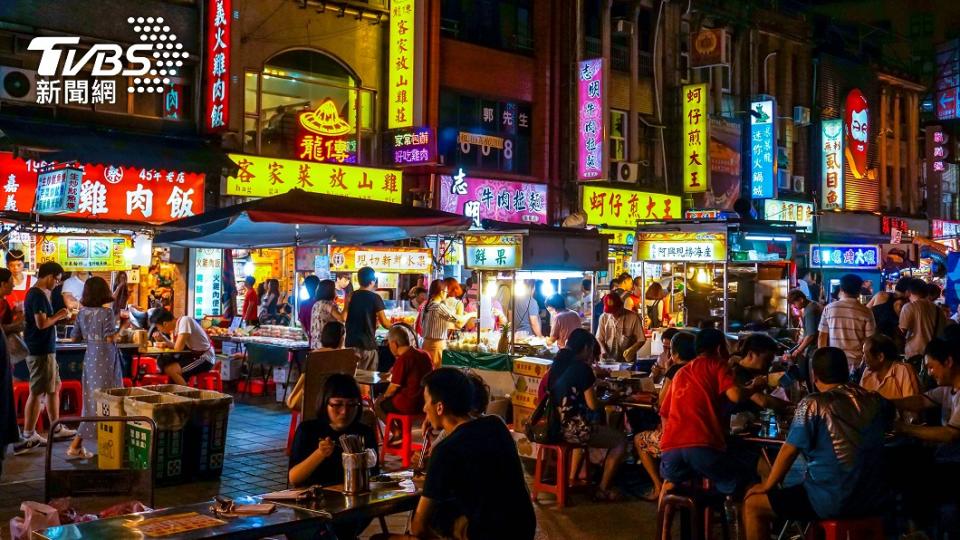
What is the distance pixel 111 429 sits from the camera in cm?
970

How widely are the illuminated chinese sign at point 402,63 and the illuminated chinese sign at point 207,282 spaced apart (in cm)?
450

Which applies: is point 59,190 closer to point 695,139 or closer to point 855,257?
point 695,139

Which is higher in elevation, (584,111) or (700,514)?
(584,111)

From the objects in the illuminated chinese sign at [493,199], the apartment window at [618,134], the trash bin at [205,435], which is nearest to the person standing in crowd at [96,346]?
the trash bin at [205,435]

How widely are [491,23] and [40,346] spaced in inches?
581

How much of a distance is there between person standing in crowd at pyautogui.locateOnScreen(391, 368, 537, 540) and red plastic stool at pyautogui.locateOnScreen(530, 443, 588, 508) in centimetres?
409

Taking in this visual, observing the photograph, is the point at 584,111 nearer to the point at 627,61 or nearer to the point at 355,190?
the point at 627,61

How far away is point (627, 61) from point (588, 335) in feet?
59.7

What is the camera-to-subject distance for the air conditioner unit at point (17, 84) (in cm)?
1554

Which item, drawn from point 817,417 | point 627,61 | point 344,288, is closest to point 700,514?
point 817,417

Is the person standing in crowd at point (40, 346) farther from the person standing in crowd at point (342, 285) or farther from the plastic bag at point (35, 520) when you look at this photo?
the person standing in crowd at point (342, 285)

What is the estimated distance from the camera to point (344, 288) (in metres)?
18.1

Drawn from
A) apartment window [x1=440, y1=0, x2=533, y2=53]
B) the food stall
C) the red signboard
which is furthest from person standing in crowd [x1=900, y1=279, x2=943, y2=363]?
apartment window [x1=440, y1=0, x2=533, y2=53]

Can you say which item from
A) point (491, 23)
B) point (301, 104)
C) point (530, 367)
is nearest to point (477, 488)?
point (530, 367)
